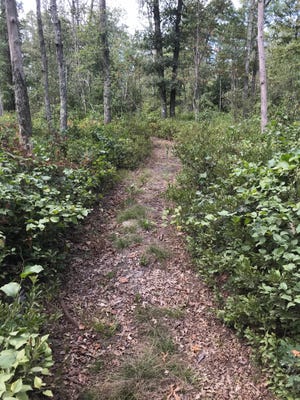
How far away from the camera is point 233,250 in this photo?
9.85ft

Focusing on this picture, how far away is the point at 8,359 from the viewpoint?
4.67ft

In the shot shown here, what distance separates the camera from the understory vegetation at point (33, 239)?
5.11 ft

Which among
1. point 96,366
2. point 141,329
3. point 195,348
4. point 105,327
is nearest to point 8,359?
point 96,366

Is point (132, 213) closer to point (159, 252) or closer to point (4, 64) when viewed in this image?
point (159, 252)

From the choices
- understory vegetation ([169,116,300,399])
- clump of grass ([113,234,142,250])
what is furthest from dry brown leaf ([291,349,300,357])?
clump of grass ([113,234,142,250])

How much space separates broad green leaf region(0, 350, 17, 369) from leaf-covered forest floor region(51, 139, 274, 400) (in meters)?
0.82

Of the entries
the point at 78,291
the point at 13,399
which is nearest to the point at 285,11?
the point at 78,291

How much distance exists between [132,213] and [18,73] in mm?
3902

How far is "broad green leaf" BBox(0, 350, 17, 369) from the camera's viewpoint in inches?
54.6

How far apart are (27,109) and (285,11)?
56.7ft

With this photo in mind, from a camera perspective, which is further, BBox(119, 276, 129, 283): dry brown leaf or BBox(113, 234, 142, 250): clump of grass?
BBox(113, 234, 142, 250): clump of grass

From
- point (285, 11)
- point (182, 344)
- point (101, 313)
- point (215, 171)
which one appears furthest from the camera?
point (285, 11)

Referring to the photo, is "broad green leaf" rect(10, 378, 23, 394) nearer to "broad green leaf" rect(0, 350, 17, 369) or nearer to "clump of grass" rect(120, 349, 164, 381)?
"broad green leaf" rect(0, 350, 17, 369)

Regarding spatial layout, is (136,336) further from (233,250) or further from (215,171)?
(215,171)
